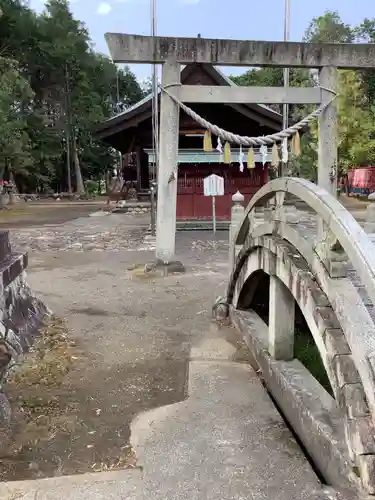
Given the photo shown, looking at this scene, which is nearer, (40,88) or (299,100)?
(299,100)

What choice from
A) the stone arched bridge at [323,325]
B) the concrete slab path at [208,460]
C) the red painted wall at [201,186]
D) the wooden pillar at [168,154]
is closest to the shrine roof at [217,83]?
the red painted wall at [201,186]

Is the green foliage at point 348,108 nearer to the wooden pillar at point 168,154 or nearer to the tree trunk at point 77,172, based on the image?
the tree trunk at point 77,172

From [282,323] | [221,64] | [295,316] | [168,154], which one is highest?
[221,64]

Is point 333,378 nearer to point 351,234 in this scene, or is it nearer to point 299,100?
point 351,234

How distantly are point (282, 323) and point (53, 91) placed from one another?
35.6m

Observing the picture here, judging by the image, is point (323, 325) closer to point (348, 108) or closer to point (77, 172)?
point (348, 108)

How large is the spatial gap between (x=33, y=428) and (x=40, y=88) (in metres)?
35.6

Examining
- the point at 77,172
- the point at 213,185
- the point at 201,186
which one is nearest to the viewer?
the point at 213,185

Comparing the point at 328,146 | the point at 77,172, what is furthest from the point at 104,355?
the point at 77,172

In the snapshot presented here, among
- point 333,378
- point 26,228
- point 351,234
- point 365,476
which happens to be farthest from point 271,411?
point 26,228

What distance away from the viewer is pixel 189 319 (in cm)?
663

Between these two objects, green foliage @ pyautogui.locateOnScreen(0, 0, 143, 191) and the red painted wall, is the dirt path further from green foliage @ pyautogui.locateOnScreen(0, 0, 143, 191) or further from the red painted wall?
green foliage @ pyautogui.locateOnScreen(0, 0, 143, 191)

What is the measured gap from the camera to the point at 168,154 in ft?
29.3

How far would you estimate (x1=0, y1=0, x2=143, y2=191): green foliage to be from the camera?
31703 mm
